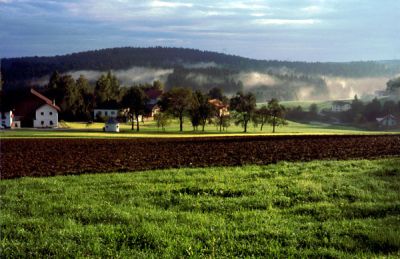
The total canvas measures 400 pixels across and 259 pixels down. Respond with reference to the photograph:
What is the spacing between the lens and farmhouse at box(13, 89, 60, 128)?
114 m

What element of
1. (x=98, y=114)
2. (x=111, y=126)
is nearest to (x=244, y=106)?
(x=111, y=126)

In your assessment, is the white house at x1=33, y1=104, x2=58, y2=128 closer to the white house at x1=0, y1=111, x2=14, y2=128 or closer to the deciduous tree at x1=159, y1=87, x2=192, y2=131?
the white house at x1=0, y1=111, x2=14, y2=128

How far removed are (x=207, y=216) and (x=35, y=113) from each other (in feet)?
366

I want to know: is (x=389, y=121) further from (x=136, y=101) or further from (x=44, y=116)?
(x=44, y=116)

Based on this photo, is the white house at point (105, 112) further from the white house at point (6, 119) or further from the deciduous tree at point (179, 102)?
the deciduous tree at point (179, 102)

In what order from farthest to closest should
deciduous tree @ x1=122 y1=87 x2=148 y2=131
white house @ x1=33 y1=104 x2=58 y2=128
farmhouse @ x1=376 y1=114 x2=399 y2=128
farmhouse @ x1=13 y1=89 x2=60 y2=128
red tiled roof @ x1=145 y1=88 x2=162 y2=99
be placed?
1. red tiled roof @ x1=145 y1=88 x2=162 y2=99
2. farmhouse @ x1=376 y1=114 x2=399 y2=128
3. farmhouse @ x1=13 y1=89 x2=60 y2=128
4. white house @ x1=33 y1=104 x2=58 y2=128
5. deciduous tree @ x1=122 y1=87 x2=148 y2=131

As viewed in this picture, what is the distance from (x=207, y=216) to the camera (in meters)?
12.5

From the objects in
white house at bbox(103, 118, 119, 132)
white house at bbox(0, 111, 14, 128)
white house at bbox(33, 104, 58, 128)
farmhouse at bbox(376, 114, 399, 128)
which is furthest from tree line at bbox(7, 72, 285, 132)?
farmhouse at bbox(376, 114, 399, 128)

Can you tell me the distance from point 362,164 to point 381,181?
5458 mm

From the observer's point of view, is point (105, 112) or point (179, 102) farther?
point (105, 112)

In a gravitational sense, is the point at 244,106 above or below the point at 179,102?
below

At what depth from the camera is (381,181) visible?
17375 mm

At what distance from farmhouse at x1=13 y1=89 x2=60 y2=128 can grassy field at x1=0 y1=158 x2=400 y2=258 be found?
9938 centimetres

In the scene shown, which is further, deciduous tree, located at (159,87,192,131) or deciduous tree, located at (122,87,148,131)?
deciduous tree, located at (122,87,148,131)
